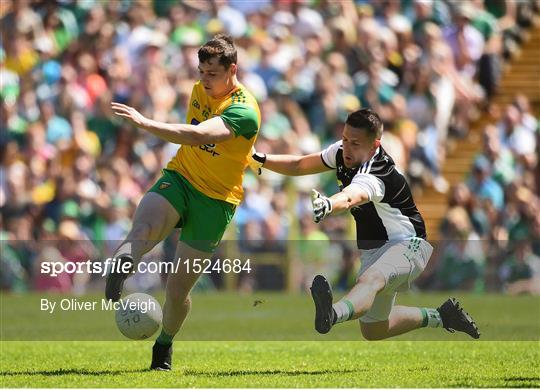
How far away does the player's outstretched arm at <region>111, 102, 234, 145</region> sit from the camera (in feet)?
30.9

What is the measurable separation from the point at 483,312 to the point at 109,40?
802cm

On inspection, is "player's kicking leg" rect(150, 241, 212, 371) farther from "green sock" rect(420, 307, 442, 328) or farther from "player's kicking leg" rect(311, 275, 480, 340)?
"green sock" rect(420, 307, 442, 328)

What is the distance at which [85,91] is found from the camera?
2102 cm

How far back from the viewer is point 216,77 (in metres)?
10.4

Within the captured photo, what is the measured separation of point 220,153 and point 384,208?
4.43ft

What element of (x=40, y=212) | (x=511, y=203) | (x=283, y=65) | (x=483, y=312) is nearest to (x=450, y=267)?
(x=511, y=203)

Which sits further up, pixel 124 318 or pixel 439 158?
pixel 124 318

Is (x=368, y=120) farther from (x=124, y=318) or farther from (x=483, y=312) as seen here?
(x=483, y=312)

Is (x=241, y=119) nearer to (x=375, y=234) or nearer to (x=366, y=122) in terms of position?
(x=366, y=122)

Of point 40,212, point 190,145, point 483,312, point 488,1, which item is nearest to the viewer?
point 190,145

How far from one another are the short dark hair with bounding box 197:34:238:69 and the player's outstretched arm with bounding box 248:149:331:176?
104cm

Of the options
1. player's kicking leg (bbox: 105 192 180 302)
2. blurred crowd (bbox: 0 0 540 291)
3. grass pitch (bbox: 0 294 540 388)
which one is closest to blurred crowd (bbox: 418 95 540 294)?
blurred crowd (bbox: 0 0 540 291)

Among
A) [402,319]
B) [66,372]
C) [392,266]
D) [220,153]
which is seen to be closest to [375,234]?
[392,266]

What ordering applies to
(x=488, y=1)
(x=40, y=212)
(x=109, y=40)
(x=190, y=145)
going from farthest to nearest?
1. (x=488, y=1)
2. (x=109, y=40)
3. (x=40, y=212)
4. (x=190, y=145)
